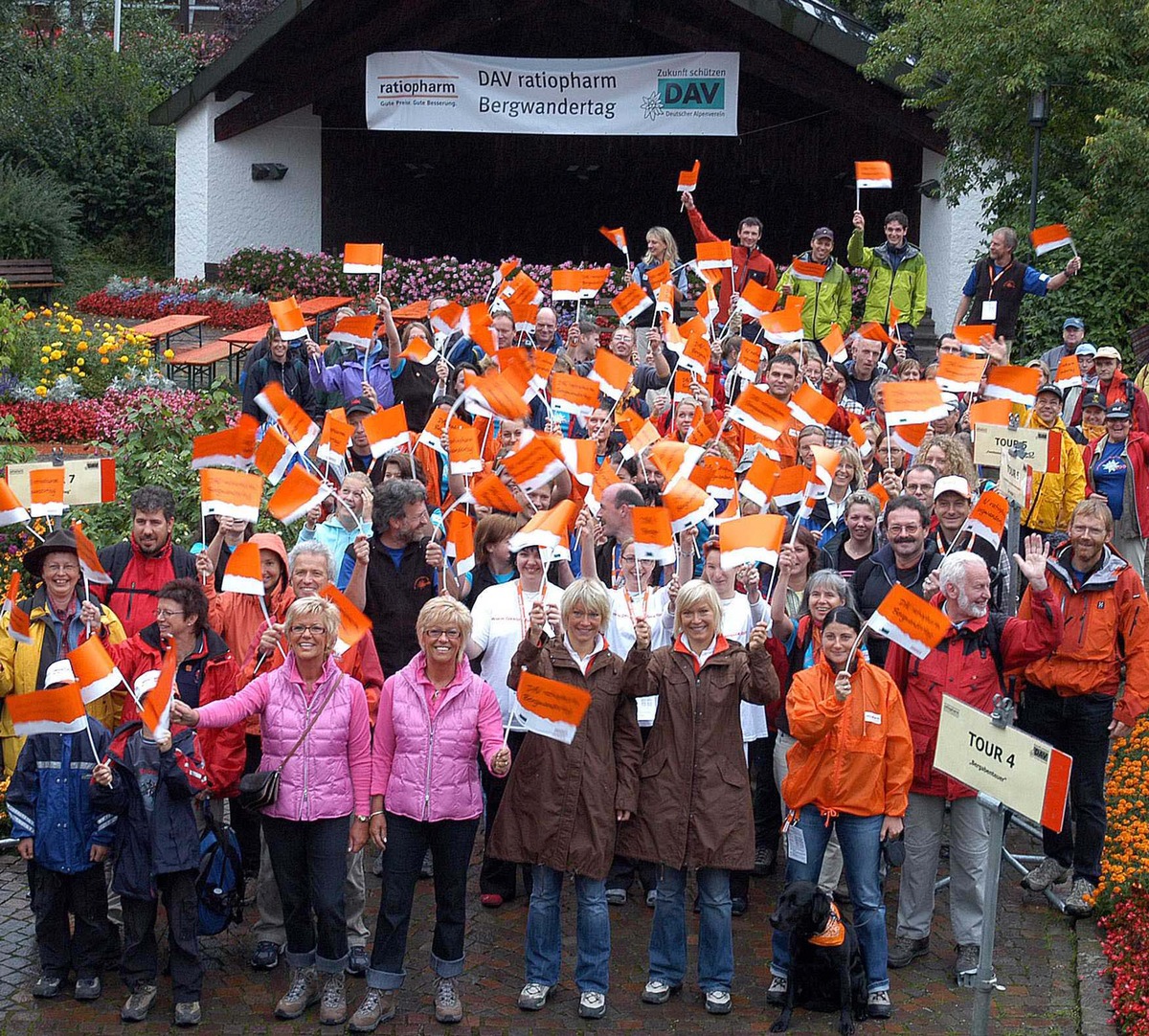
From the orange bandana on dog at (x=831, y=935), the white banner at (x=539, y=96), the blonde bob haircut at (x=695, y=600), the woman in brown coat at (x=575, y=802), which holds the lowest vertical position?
the orange bandana on dog at (x=831, y=935)

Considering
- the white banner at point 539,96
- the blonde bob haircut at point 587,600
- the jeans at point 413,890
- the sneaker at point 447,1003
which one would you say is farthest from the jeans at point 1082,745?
the white banner at point 539,96

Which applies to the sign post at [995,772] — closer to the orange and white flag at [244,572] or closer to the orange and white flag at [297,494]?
the orange and white flag at [244,572]

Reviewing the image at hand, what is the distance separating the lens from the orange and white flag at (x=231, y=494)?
294 inches

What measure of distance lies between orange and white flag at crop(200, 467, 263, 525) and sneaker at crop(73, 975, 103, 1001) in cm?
215

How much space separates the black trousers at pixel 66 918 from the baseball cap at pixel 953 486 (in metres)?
4.24

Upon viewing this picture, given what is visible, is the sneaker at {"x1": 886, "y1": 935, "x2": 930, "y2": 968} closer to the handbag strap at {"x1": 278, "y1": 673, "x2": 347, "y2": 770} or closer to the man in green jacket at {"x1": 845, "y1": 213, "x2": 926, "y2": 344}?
the handbag strap at {"x1": 278, "y1": 673, "x2": 347, "y2": 770}

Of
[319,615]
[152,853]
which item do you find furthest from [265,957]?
[319,615]

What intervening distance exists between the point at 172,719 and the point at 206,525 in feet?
8.78

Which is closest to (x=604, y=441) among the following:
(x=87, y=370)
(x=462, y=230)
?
(x=87, y=370)

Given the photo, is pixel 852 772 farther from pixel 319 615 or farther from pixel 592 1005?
pixel 319 615

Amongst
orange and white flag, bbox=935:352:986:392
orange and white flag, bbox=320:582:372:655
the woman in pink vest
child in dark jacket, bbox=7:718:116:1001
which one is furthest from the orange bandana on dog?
orange and white flag, bbox=935:352:986:392

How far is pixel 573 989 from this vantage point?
669cm

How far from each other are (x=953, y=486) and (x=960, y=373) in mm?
2568

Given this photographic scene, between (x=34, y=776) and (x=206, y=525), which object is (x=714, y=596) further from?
(x=206, y=525)
